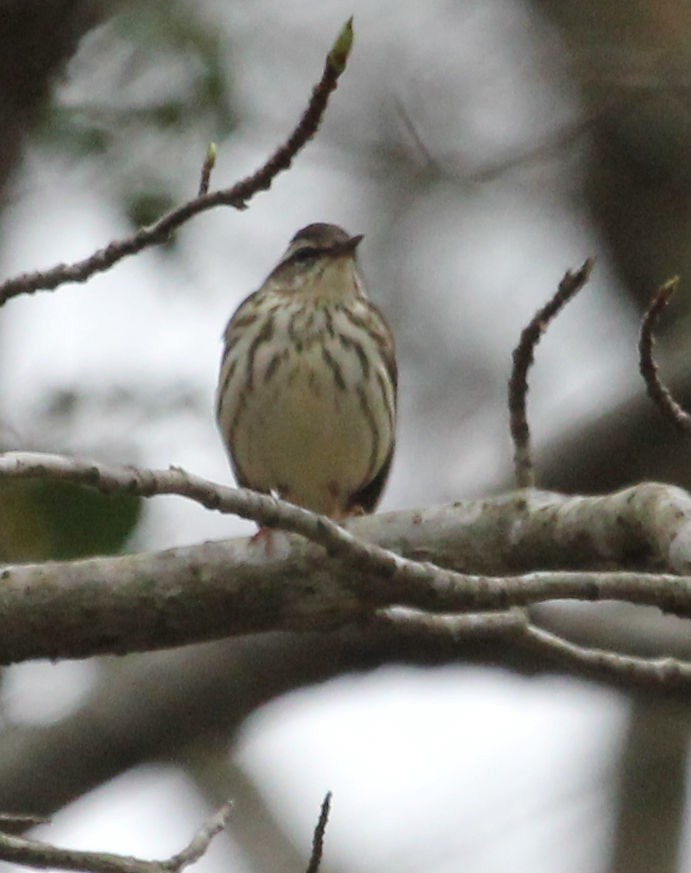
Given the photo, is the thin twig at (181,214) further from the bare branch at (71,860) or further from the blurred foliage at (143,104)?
the blurred foliage at (143,104)

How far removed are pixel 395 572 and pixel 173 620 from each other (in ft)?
3.17

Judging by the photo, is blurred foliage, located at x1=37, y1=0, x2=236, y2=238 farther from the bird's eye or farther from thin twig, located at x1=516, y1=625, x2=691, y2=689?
thin twig, located at x1=516, y1=625, x2=691, y2=689

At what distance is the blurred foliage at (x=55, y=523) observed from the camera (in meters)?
5.78

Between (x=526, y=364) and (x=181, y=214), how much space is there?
1000 millimetres

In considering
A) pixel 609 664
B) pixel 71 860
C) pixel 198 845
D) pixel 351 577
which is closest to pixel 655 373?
pixel 609 664

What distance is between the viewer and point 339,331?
6891 millimetres

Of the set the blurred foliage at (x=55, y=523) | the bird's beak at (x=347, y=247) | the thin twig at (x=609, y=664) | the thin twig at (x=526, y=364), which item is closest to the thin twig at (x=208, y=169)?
the thin twig at (x=526, y=364)

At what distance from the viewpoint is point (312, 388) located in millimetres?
6633

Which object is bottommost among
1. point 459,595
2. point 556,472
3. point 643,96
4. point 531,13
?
point 459,595

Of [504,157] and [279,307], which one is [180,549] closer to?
[279,307]

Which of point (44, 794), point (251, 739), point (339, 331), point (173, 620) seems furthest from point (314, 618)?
point (251, 739)

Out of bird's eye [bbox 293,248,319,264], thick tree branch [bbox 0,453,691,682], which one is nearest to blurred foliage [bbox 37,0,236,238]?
bird's eye [bbox 293,248,319,264]

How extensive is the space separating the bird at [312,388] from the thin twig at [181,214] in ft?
9.04

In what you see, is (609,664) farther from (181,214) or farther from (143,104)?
(143,104)
